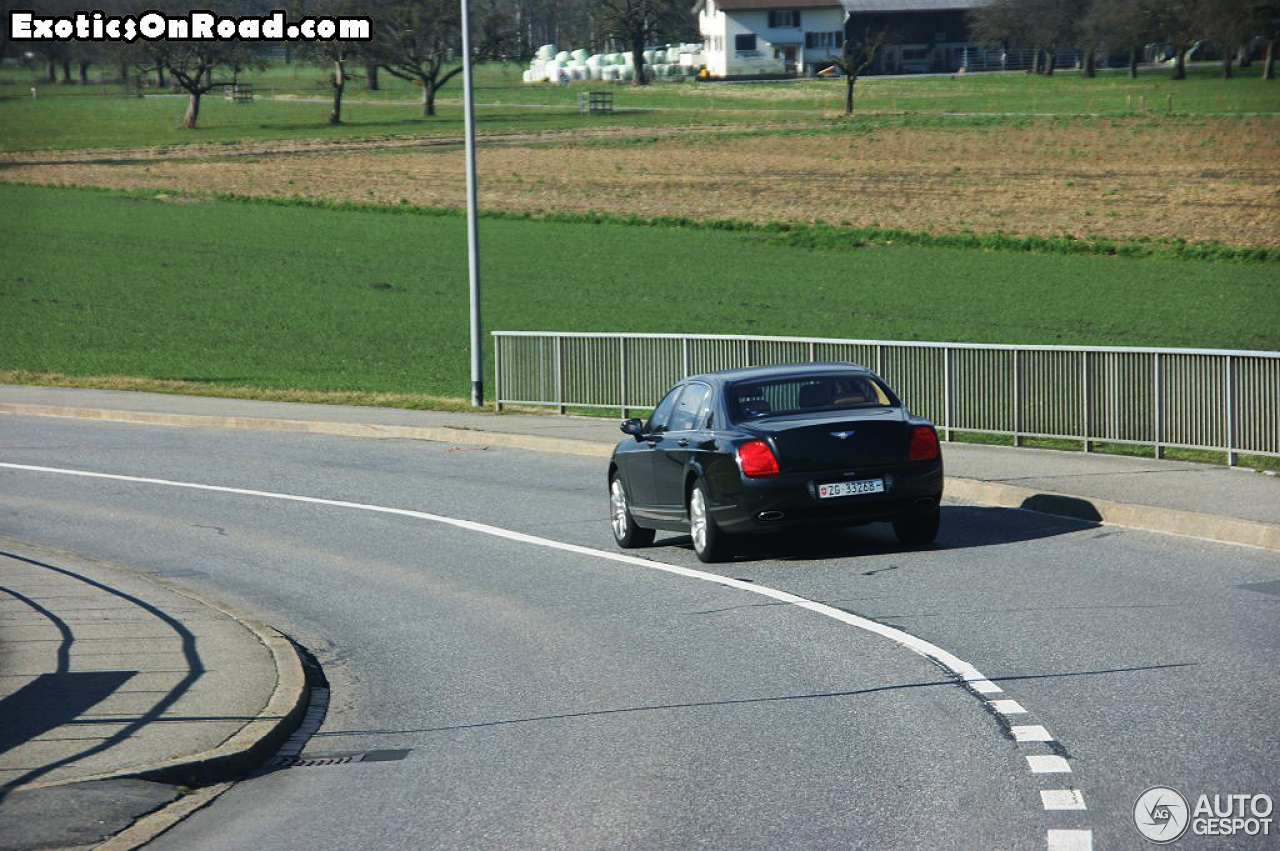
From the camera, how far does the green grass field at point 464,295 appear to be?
38.8 m

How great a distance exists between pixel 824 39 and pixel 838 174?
75416mm

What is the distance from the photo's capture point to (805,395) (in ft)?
50.3

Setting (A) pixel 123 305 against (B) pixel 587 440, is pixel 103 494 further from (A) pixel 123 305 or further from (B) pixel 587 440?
(A) pixel 123 305

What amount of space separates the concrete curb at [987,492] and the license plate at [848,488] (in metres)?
2.80

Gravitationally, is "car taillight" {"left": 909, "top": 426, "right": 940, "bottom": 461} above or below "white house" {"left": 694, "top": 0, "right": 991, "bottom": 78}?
below

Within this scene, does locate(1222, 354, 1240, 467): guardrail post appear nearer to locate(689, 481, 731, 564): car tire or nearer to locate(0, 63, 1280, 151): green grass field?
locate(689, 481, 731, 564): car tire

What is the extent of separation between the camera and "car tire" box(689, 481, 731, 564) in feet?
48.7

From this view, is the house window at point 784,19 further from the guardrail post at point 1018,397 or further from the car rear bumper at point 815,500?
the car rear bumper at point 815,500

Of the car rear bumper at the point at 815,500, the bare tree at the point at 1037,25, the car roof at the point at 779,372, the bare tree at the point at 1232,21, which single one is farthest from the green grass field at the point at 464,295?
the bare tree at the point at 1037,25

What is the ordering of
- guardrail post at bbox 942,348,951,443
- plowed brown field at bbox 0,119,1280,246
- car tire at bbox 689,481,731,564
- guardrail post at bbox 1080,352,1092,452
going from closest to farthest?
car tire at bbox 689,481,731,564 → guardrail post at bbox 1080,352,1092,452 → guardrail post at bbox 942,348,951,443 → plowed brown field at bbox 0,119,1280,246

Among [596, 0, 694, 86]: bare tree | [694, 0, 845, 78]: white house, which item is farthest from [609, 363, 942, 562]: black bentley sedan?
[596, 0, 694, 86]: bare tree

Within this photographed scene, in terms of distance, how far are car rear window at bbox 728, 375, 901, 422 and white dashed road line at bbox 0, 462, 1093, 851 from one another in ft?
4.97

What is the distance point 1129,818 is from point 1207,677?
281 centimetres

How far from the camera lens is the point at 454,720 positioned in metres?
9.65
